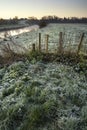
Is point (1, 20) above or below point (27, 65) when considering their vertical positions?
below

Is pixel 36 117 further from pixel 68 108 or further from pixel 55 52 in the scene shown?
pixel 55 52

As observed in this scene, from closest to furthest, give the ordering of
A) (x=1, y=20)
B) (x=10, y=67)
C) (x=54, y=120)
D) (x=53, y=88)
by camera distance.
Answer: (x=54, y=120) < (x=53, y=88) < (x=10, y=67) < (x=1, y=20)

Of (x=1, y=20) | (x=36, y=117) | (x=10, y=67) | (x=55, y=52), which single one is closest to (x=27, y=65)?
(x=10, y=67)

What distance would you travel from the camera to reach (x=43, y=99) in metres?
6.48

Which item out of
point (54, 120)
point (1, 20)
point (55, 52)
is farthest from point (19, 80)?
point (1, 20)

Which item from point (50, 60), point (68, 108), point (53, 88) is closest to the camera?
point (68, 108)

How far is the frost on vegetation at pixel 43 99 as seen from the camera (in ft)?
18.4

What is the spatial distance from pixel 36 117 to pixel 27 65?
4.65 meters

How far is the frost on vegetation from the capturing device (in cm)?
560

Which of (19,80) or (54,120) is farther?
(19,80)

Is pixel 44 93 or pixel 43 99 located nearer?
pixel 43 99

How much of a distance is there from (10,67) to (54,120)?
16.2 feet

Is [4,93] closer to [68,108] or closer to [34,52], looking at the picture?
[68,108]

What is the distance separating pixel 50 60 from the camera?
10852mm
